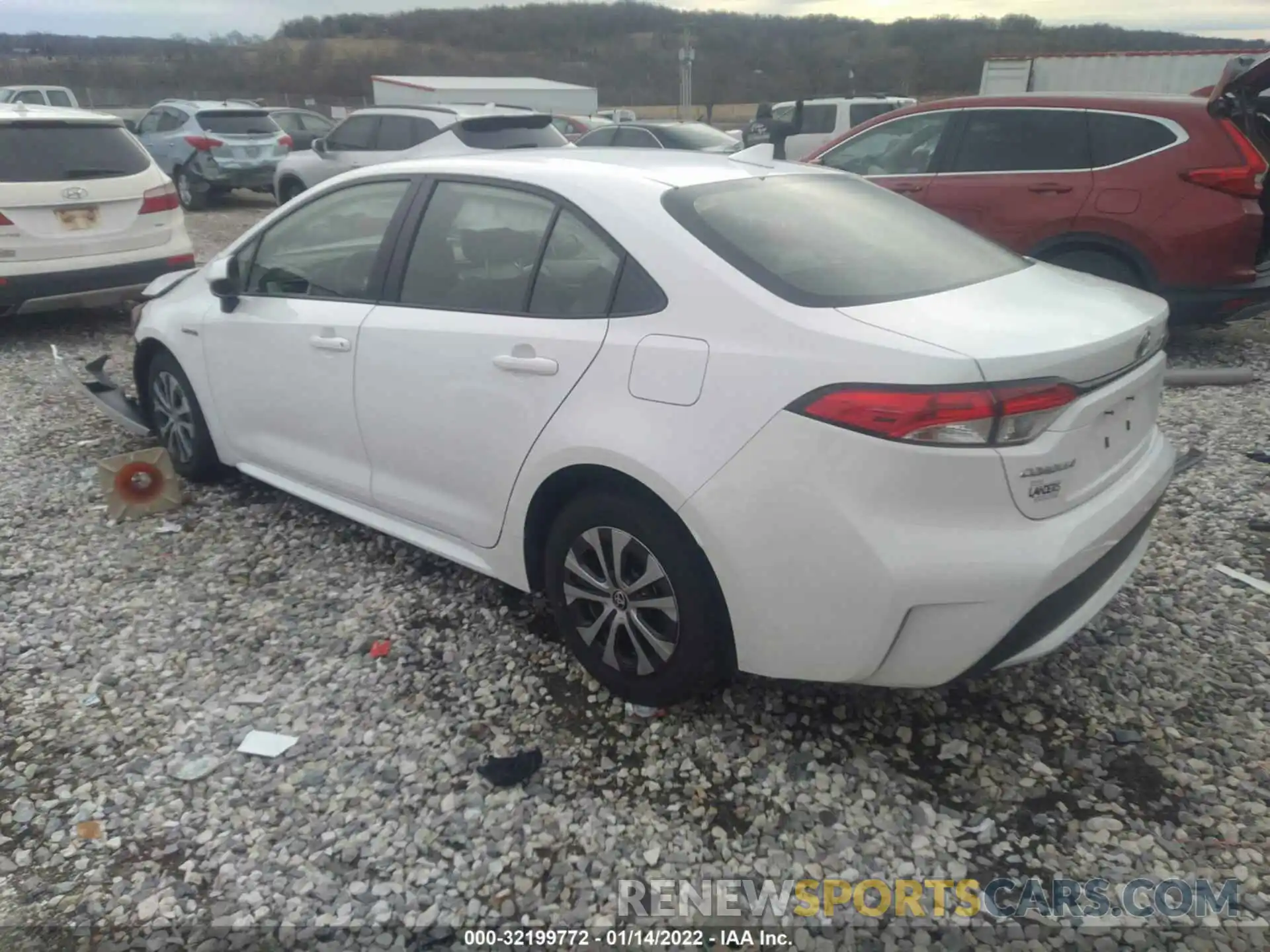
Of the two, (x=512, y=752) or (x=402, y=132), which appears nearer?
(x=512, y=752)

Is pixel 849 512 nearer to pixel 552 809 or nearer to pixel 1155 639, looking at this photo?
pixel 552 809

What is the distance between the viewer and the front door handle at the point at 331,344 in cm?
358

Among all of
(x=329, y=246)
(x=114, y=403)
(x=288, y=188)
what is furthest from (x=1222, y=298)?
(x=288, y=188)

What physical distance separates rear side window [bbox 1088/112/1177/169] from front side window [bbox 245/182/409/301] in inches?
199

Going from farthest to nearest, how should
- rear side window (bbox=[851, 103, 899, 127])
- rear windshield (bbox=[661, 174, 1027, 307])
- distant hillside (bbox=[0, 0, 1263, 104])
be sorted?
distant hillside (bbox=[0, 0, 1263, 104])
rear side window (bbox=[851, 103, 899, 127])
rear windshield (bbox=[661, 174, 1027, 307])

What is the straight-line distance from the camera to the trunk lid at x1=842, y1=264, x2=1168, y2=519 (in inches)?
92.3

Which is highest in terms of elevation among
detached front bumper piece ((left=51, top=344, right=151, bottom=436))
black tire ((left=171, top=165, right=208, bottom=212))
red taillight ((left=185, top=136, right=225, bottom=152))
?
red taillight ((left=185, top=136, right=225, bottom=152))

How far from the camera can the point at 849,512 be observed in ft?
7.71

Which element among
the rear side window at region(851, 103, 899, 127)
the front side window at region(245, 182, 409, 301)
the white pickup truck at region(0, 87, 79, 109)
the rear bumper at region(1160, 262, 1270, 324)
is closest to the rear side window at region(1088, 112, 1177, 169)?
the rear bumper at region(1160, 262, 1270, 324)

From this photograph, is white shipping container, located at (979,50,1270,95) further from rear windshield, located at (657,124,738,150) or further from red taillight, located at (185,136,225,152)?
red taillight, located at (185,136,225,152)

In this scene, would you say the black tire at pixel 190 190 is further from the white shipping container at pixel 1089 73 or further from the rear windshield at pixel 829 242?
the white shipping container at pixel 1089 73

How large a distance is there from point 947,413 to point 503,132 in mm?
10222

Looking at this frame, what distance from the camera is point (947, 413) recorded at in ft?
7.43

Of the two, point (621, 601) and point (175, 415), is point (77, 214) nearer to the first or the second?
point (175, 415)
